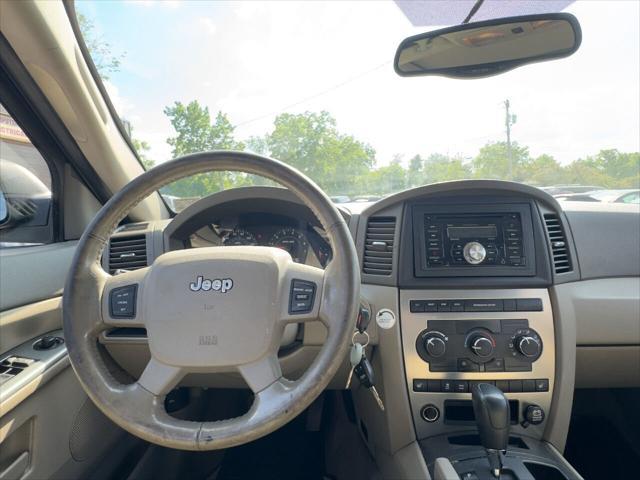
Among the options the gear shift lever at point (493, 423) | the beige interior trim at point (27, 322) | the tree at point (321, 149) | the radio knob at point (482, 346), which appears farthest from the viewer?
the tree at point (321, 149)

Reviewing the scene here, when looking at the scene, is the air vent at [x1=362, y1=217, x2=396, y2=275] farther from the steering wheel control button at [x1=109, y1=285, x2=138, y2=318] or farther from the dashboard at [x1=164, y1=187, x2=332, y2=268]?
the steering wheel control button at [x1=109, y1=285, x2=138, y2=318]

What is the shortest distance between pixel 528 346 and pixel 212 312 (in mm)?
1234

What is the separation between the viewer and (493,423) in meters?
1.35

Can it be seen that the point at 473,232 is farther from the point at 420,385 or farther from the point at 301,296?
the point at 301,296

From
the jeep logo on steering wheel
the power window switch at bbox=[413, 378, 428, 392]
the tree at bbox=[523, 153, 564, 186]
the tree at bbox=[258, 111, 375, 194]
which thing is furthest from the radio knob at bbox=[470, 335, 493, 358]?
the jeep logo on steering wheel

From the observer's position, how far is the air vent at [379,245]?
1.68 meters

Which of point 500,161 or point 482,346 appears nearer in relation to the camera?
point 482,346

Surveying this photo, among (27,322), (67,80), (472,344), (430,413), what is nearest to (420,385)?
(430,413)

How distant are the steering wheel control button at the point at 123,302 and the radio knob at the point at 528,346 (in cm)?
141

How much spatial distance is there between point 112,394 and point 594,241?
76.2 inches

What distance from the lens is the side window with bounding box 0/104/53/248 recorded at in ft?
5.71

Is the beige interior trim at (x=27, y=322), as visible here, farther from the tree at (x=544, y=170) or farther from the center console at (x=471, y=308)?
the tree at (x=544, y=170)

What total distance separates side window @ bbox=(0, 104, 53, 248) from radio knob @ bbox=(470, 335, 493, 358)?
1.97 metres

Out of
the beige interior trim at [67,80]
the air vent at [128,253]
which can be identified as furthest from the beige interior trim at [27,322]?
the beige interior trim at [67,80]
